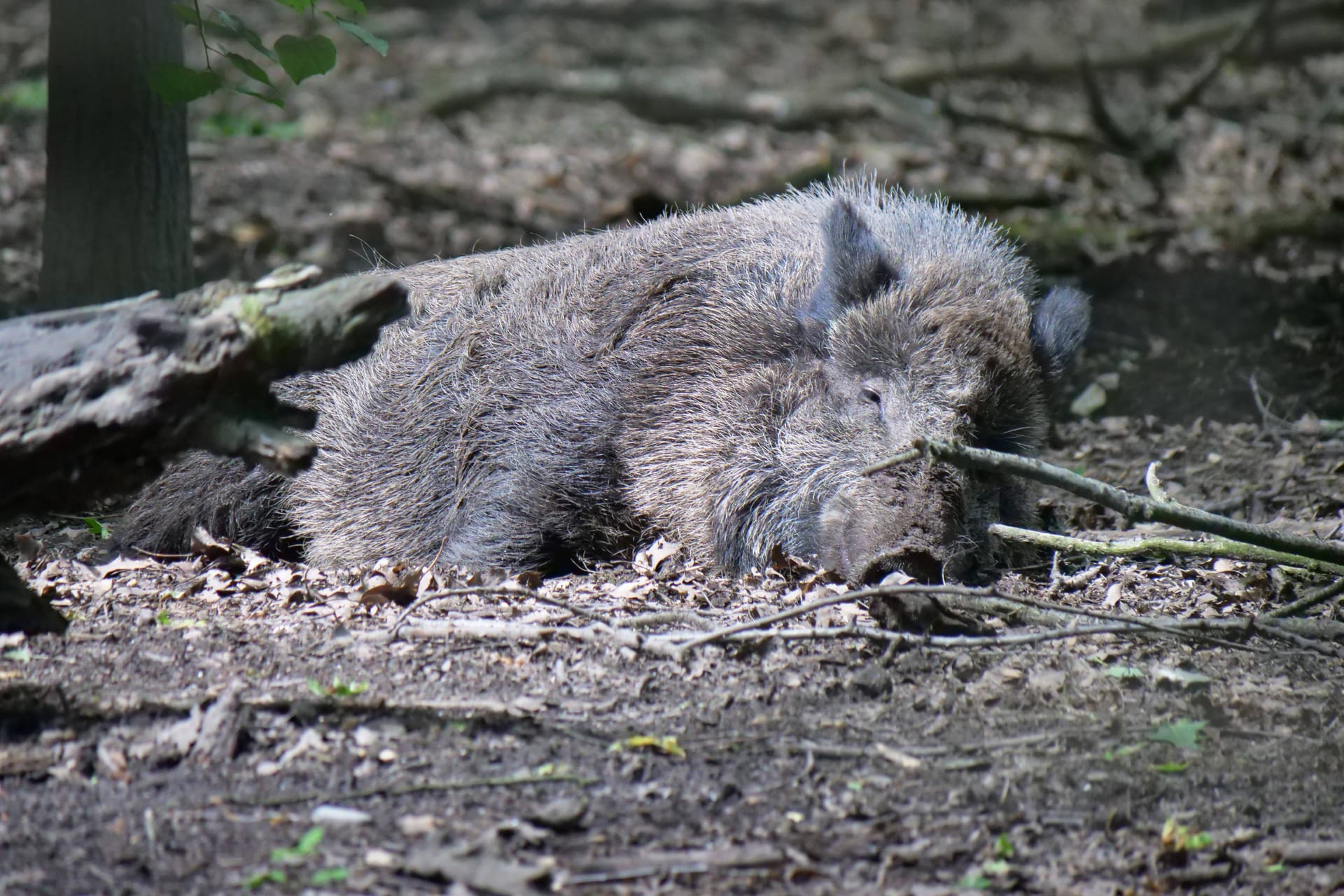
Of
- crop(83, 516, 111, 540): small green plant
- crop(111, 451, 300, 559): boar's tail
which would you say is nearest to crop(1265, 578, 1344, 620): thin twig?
crop(111, 451, 300, 559): boar's tail

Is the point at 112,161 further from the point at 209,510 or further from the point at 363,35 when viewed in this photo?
the point at 363,35

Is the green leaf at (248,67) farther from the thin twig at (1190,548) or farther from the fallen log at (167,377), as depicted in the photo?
the thin twig at (1190,548)

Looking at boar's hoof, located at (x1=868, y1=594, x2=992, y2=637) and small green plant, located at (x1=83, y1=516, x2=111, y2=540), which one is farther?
small green plant, located at (x1=83, y1=516, x2=111, y2=540)

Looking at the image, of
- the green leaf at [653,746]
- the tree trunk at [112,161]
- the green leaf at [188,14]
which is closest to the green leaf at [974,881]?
the green leaf at [653,746]

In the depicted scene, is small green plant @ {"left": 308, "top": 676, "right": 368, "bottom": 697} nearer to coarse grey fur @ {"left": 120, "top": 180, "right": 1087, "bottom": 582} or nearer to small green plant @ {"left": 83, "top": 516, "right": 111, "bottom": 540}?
coarse grey fur @ {"left": 120, "top": 180, "right": 1087, "bottom": 582}

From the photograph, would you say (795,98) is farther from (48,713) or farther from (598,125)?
(48,713)

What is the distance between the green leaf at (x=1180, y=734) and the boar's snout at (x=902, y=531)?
1.22 meters

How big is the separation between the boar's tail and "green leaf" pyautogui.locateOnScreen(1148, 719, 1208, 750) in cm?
408

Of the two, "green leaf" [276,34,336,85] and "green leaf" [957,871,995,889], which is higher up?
"green leaf" [276,34,336,85]

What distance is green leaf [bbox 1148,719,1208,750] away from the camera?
10.9 feet

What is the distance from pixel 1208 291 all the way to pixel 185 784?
26.1ft

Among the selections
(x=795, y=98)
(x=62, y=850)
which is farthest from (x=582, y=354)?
(x=795, y=98)

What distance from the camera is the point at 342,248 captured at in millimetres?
9406

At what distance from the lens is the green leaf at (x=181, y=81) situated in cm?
442
